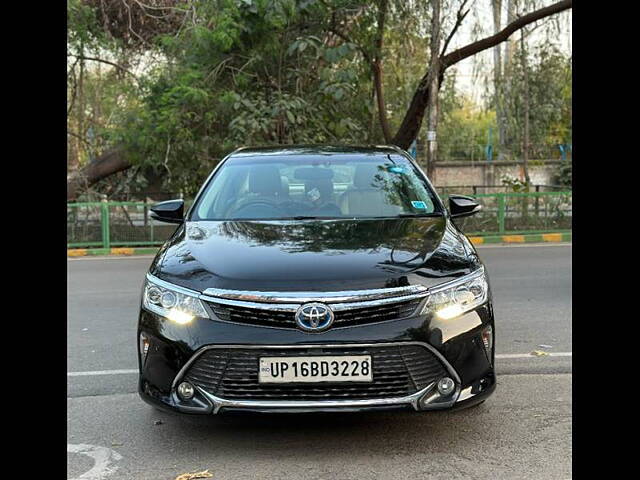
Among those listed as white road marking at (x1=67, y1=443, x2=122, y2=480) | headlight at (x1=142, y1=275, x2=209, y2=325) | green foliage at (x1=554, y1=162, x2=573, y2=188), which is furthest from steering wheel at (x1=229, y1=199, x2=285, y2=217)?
green foliage at (x1=554, y1=162, x2=573, y2=188)

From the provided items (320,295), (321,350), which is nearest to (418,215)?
(320,295)

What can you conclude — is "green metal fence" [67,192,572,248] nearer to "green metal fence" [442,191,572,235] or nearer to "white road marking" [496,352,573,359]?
"green metal fence" [442,191,572,235]

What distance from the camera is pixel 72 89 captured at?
17.2 meters

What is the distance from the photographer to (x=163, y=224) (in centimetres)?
1481

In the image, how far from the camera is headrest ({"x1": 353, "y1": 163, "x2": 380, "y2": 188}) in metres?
4.87

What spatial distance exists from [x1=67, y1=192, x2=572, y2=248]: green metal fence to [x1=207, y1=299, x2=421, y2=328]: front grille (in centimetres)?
1098

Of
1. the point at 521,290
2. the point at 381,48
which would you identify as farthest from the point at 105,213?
the point at 521,290

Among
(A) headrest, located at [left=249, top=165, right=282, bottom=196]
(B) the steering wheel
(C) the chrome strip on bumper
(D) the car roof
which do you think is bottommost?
(C) the chrome strip on bumper

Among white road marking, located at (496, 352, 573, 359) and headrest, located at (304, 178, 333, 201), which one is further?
white road marking, located at (496, 352, 573, 359)

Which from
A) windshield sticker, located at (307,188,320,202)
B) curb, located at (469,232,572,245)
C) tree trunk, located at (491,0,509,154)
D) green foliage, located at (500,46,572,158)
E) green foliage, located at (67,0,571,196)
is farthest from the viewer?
green foliage, located at (500,46,572,158)

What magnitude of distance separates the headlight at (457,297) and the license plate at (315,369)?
15.4 inches

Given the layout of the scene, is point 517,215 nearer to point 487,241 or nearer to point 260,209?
point 487,241

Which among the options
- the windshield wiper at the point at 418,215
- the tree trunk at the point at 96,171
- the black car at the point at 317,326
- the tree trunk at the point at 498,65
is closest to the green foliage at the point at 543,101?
the tree trunk at the point at 498,65
